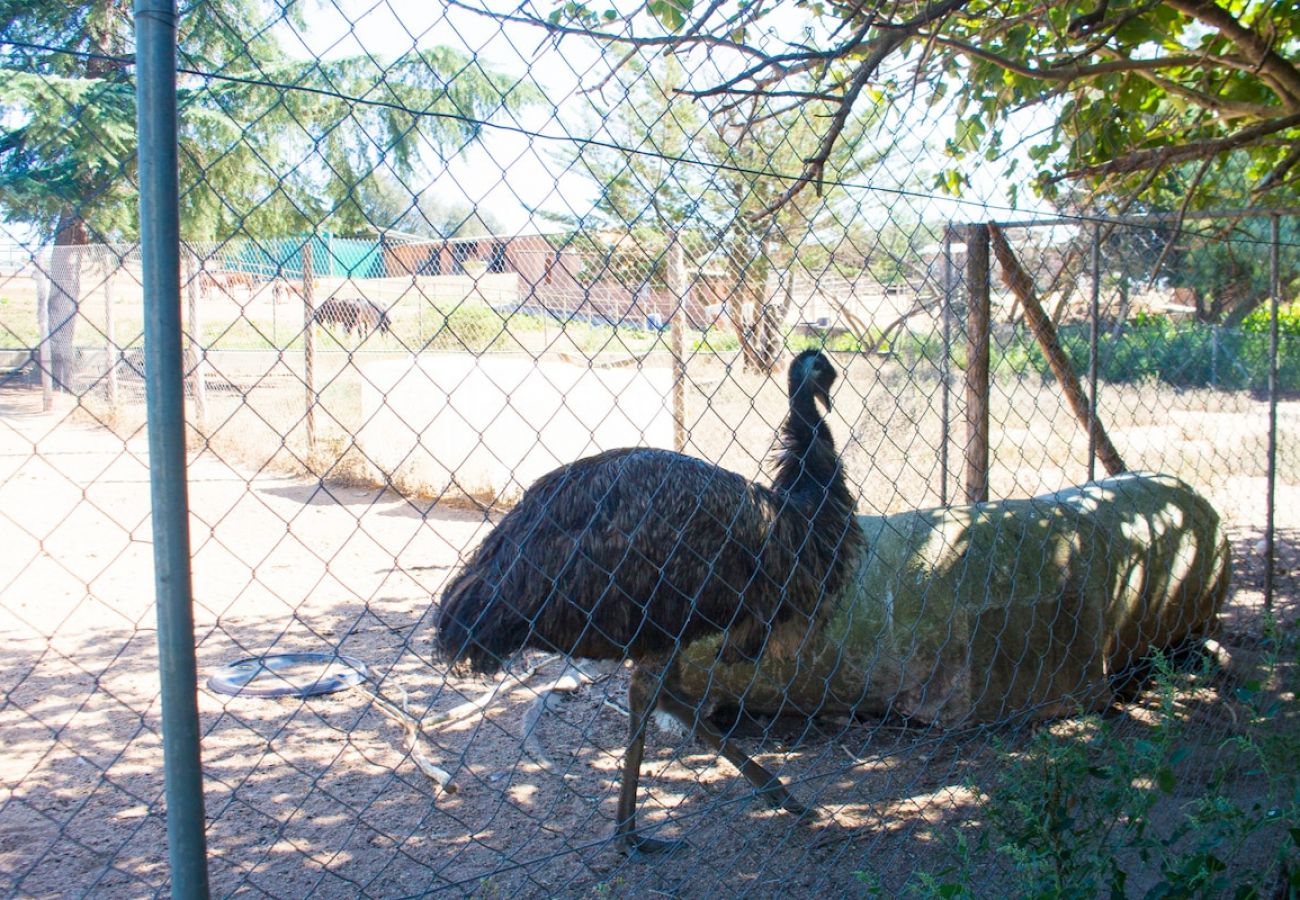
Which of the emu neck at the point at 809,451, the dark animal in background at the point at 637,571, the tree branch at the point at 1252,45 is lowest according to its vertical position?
the dark animal in background at the point at 637,571

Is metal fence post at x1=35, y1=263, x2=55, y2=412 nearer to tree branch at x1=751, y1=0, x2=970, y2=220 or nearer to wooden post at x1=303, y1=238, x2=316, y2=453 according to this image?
wooden post at x1=303, y1=238, x2=316, y2=453

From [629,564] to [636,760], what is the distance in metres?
0.82

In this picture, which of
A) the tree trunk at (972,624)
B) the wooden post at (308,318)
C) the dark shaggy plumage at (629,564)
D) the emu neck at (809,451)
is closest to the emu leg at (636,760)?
the dark shaggy plumage at (629,564)

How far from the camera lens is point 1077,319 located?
6.06 m

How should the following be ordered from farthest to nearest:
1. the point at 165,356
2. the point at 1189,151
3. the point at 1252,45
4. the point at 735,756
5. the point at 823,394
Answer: the point at 1189,151 < the point at 1252,45 < the point at 823,394 < the point at 735,756 < the point at 165,356

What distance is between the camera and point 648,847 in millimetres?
3354

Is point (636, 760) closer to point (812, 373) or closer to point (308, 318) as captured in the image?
point (812, 373)

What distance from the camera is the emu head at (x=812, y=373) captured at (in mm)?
3521

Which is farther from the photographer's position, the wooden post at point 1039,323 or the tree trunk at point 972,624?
the wooden post at point 1039,323

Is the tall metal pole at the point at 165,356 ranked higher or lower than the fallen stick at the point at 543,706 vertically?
higher

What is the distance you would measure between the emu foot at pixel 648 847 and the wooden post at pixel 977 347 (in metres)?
2.12

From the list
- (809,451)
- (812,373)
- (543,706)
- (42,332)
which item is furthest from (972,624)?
(42,332)

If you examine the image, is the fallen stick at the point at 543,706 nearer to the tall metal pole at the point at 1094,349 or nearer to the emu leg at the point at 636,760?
the emu leg at the point at 636,760

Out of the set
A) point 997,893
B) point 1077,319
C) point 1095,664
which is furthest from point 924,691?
point 1077,319
